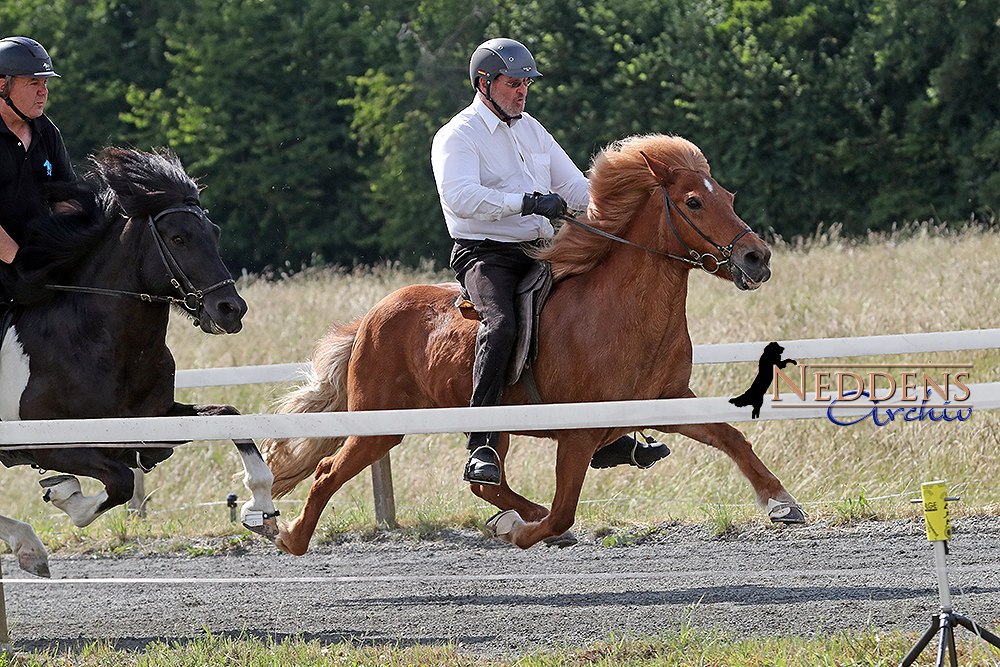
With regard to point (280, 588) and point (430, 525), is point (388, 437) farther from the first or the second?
point (430, 525)

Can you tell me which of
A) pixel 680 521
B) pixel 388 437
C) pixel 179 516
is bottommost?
pixel 179 516

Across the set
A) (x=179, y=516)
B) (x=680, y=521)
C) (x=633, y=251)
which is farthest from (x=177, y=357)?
(x=633, y=251)

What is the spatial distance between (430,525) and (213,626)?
2075mm

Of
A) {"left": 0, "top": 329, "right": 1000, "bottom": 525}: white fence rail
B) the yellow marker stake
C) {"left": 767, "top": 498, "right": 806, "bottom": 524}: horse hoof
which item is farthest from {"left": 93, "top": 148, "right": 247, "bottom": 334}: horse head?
the yellow marker stake

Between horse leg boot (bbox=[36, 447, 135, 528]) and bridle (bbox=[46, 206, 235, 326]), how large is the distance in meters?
0.77

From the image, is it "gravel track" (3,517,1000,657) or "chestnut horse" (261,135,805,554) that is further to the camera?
"chestnut horse" (261,135,805,554)

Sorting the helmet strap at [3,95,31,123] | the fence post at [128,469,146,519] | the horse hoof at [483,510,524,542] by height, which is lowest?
the fence post at [128,469,146,519]

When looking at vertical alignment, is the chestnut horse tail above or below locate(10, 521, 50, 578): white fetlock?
above

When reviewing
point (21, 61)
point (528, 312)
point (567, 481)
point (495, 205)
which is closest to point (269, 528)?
point (567, 481)

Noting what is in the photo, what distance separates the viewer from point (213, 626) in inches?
218

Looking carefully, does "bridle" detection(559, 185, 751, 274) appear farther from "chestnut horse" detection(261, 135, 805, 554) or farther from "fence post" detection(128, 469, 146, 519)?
"fence post" detection(128, 469, 146, 519)

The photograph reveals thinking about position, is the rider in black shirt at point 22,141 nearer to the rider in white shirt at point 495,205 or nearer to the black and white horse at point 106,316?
the black and white horse at point 106,316

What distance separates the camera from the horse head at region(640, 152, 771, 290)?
4.68 meters

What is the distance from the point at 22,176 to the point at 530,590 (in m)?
3.32
